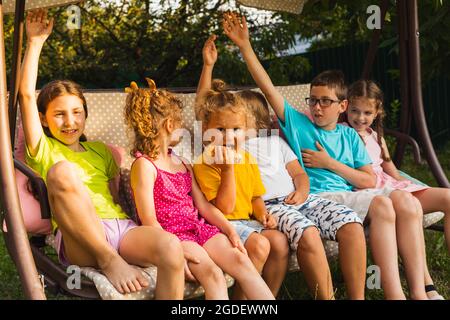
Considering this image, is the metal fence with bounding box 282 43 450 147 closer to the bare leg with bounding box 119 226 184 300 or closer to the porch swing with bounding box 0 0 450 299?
the porch swing with bounding box 0 0 450 299

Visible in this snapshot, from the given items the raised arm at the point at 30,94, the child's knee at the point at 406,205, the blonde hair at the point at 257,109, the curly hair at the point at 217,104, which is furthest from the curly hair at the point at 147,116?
the child's knee at the point at 406,205

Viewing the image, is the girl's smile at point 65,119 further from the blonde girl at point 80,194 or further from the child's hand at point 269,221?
the child's hand at point 269,221

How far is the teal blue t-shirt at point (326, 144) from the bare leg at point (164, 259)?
1007 millimetres

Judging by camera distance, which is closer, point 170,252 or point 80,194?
point 170,252

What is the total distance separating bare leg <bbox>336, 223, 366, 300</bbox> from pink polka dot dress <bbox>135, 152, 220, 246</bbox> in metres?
0.48

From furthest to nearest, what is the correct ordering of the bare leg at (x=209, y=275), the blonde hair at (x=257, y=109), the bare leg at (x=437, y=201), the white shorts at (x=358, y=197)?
the blonde hair at (x=257, y=109) < the bare leg at (x=437, y=201) < the white shorts at (x=358, y=197) < the bare leg at (x=209, y=275)

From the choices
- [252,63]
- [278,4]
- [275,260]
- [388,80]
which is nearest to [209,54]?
[252,63]

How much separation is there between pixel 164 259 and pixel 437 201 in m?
1.37

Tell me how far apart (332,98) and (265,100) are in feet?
1.07

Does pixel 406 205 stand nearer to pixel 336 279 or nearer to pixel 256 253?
pixel 256 253

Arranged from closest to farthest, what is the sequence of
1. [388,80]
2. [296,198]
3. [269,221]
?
[269,221], [296,198], [388,80]

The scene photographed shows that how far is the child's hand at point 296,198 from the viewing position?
3230mm

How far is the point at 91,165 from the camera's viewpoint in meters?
3.11
